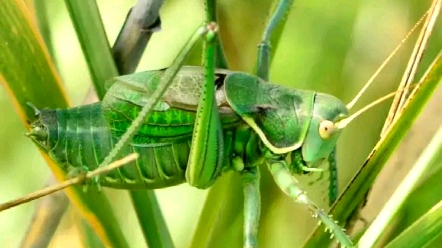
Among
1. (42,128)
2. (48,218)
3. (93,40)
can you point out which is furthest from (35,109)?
(48,218)

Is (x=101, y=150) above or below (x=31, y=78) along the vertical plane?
below

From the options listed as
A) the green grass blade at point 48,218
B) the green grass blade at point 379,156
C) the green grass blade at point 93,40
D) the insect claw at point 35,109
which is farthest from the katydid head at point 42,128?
the green grass blade at point 379,156

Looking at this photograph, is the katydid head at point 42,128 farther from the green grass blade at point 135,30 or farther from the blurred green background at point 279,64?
the blurred green background at point 279,64

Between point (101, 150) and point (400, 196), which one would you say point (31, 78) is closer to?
point (101, 150)

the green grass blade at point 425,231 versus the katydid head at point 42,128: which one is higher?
the katydid head at point 42,128

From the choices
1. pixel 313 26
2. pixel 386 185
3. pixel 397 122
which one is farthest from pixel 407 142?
pixel 397 122

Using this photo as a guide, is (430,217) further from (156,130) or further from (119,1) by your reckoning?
(119,1)
